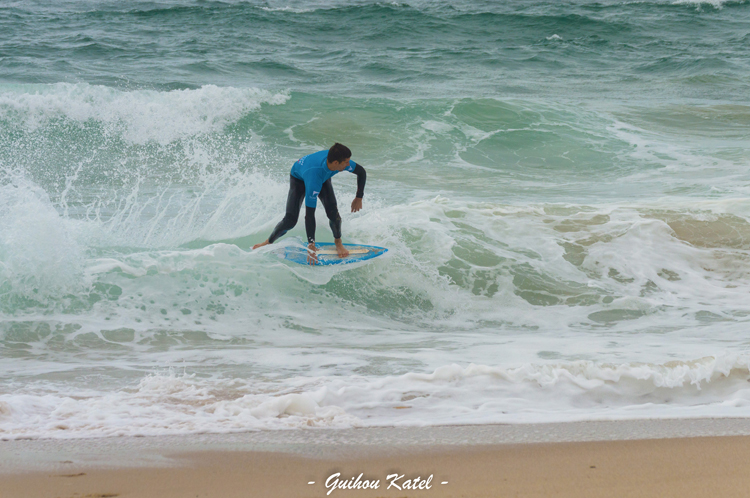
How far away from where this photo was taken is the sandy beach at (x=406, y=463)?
2.41 m

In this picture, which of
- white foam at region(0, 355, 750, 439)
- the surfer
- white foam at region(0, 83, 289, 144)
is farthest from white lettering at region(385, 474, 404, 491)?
white foam at region(0, 83, 289, 144)

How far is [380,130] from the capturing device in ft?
45.0

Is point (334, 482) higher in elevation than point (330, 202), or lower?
lower

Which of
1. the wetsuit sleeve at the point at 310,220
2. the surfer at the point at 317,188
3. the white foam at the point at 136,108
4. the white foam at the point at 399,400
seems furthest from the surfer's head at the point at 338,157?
the white foam at the point at 136,108

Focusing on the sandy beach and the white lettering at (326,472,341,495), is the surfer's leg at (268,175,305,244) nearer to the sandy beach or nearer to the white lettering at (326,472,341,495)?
the sandy beach

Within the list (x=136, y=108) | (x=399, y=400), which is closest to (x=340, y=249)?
(x=399, y=400)

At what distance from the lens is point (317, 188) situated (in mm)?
5582

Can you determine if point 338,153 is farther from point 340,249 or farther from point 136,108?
point 136,108

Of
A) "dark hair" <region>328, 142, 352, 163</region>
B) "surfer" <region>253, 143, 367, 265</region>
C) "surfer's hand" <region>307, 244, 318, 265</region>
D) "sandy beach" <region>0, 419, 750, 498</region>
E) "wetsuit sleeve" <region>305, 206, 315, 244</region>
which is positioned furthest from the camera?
"surfer's hand" <region>307, 244, 318, 265</region>

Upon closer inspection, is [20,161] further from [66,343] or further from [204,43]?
[204,43]

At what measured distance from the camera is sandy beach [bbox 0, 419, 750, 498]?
241 centimetres

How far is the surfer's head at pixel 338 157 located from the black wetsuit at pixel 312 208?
344mm

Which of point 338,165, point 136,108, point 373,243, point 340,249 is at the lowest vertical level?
point 373,243

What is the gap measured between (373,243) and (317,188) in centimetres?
139
